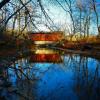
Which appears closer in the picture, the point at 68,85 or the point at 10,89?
the point at 10,89

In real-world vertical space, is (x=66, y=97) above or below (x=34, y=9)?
below

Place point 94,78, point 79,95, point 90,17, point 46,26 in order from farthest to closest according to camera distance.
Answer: point 90,17 → point 94,78 → point 79,95 → point 46,26

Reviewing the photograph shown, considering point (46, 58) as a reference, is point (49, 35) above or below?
above

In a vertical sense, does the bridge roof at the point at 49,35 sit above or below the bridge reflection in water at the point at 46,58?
above

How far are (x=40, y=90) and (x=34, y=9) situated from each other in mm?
3145

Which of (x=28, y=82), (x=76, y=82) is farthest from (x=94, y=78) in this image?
(x=28, y=82)

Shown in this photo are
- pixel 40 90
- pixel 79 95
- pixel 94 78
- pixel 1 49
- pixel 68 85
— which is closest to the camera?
pixel 79 95

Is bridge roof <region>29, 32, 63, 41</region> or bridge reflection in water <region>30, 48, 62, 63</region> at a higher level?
bridge roof <region>29, 32, 63, 41</region>

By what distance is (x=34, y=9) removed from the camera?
916cm

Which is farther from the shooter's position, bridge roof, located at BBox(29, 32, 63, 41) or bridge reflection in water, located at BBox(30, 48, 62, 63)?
bridge reflection in water, located at BBox(30, 48, 62, 63)

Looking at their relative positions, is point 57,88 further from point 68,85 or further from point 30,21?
point 30,21

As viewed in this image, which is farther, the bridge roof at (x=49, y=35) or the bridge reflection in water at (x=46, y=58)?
the bridge reflection in water at (x=46, y=58)

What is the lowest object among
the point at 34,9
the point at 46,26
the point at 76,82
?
the point at 76,82

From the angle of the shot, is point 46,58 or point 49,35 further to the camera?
point 49,35
